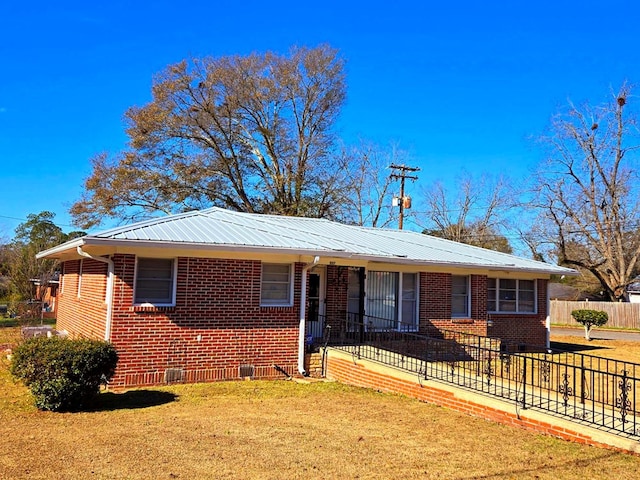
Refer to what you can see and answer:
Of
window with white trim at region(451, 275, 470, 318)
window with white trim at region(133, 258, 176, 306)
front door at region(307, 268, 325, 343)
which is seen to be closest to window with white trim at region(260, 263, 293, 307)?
front door at region(307, 268, 325, 343)

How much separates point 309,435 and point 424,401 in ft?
10.5

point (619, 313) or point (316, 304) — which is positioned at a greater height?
point (316, 304)

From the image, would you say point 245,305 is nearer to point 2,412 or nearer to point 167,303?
point 167,303

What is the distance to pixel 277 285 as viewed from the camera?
12.5 m

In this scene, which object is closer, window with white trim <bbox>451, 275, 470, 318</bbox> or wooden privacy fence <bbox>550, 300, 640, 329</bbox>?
window with white trim <bbox>451, 275, 470, 318</bbox>

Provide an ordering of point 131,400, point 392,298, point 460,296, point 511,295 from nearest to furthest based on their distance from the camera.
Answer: point 131,400 → point 392,298 → point 460,296 → point 511,295

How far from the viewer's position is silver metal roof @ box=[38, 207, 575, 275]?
11.1 metres

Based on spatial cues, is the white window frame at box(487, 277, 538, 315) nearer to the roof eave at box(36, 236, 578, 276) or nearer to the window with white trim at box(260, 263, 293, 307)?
the roof eave at box(36, 236, 578, 276)

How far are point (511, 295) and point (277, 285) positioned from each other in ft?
31.9

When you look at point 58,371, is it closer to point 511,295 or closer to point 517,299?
point 511,295

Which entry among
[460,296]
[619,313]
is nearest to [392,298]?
[460,296]

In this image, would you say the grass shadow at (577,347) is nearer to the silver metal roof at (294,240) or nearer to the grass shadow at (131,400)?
the silver metal roof at (294,240)

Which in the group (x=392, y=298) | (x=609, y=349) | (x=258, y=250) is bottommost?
(x=609, y=349)

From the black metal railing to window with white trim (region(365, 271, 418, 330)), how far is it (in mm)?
235
